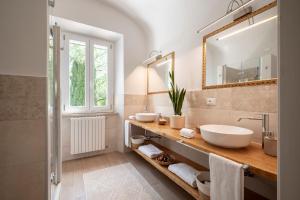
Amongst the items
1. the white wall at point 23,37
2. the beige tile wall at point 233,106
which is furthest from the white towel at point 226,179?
the white wall at point 23,37

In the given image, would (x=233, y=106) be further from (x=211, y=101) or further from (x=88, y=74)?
(x=88, y=74)

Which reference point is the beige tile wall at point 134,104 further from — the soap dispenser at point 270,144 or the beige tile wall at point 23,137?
the soap dispenser at point 270,144

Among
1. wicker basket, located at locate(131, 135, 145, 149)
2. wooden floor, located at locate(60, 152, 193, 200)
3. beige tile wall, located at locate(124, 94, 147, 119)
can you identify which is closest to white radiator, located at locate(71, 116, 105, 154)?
wooden floor, located at locate(60, 152, 193, 200)

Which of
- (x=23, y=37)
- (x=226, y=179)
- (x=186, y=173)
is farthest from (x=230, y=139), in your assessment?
(x=23, y=37)

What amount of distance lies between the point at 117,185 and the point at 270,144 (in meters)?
1.61

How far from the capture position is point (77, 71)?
262 centimetres

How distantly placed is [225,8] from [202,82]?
2.59 ft

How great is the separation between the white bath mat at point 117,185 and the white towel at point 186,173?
0.34m

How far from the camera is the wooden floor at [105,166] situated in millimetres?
1578

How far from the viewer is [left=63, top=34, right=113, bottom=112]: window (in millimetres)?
2561

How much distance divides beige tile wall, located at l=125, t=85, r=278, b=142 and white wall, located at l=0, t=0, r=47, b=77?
156cm

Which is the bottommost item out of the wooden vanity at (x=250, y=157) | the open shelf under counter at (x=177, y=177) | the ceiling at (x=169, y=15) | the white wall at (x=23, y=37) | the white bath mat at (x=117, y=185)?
the white bath mat at (x=117, y=185)

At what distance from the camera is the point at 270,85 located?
1.13 m

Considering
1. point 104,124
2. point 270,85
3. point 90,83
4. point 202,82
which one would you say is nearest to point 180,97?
point 202,82
